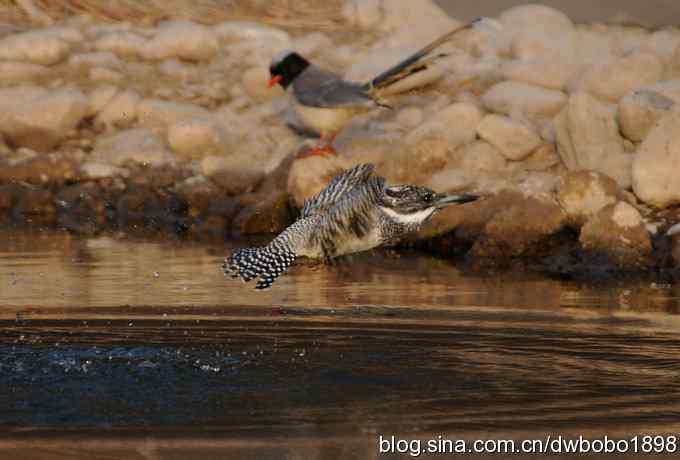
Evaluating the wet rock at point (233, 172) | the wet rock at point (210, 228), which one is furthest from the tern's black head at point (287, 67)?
the wet rock at point (210, 228)

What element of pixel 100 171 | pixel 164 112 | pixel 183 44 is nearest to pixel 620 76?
pixel 164 112

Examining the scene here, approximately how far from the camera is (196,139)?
52.9 feet

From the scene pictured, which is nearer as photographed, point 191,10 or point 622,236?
point 622,236

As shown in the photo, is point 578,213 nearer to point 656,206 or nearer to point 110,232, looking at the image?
point 656,206

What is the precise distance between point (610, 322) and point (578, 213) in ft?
10.00

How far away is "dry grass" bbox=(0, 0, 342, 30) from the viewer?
18.9m

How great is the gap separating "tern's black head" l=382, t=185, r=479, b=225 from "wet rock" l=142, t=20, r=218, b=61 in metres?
10.6

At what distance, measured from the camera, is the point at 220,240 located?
14.1 metres

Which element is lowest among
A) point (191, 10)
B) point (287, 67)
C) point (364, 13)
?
point (287, 67)

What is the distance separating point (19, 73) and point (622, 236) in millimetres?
8787

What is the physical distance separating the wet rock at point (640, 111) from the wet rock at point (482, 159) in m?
1.31

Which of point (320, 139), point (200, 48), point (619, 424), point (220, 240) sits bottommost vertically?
point (619, 424)

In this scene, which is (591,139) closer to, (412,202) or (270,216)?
(270,216)

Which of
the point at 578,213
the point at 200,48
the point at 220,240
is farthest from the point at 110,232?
the point at 578,213
